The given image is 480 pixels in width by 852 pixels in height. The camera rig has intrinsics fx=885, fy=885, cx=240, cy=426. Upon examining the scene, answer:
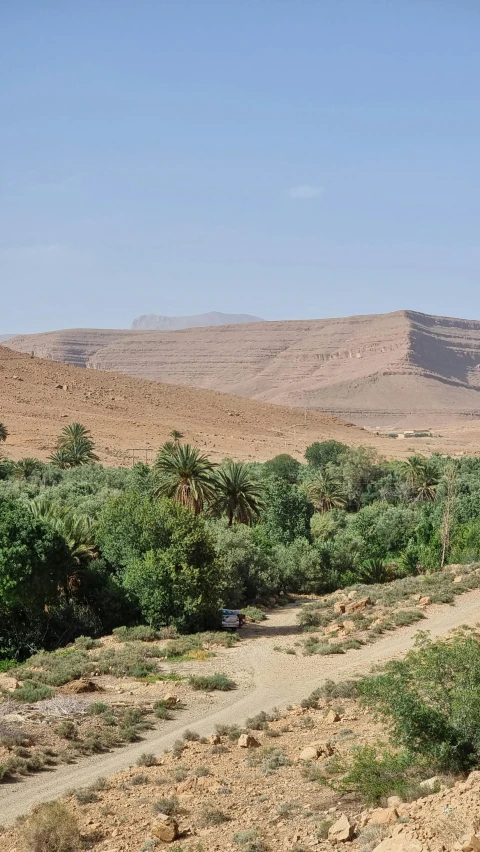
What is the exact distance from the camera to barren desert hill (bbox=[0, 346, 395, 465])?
95.2 metres

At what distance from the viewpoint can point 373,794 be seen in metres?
13.8

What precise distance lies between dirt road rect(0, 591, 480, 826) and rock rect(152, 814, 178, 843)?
2577 millimetres

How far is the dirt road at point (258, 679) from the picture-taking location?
1599cm

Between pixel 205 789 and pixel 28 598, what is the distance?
13269 millimetres

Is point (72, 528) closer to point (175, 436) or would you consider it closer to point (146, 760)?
point (146, 760)

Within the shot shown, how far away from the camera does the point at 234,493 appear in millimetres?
40375

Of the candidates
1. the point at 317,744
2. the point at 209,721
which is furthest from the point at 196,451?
the point at 317,744

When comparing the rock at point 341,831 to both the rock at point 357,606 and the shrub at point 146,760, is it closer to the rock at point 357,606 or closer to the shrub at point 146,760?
the shrub at point 146,760

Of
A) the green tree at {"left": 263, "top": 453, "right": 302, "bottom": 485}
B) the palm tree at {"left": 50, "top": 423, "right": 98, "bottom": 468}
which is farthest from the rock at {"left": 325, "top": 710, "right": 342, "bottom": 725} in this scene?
the palm tree at {"left": 50, "top": 423, "right": 98, "bottom": 468}

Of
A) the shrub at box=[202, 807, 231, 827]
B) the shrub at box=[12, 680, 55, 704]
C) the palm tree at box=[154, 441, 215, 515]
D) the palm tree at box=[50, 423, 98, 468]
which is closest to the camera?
the shrub at box=[202, 807, 231, 827]

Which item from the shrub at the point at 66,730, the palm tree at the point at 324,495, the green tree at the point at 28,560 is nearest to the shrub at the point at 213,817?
the shrub at the point at 66,730

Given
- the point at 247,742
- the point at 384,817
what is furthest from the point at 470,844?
the point at 247,742

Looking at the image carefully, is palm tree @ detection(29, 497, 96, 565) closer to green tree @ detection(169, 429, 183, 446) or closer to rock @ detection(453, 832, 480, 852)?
green tree @ detection(169, 429, 183, 446)

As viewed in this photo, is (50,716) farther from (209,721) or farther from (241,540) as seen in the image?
(241,540)
